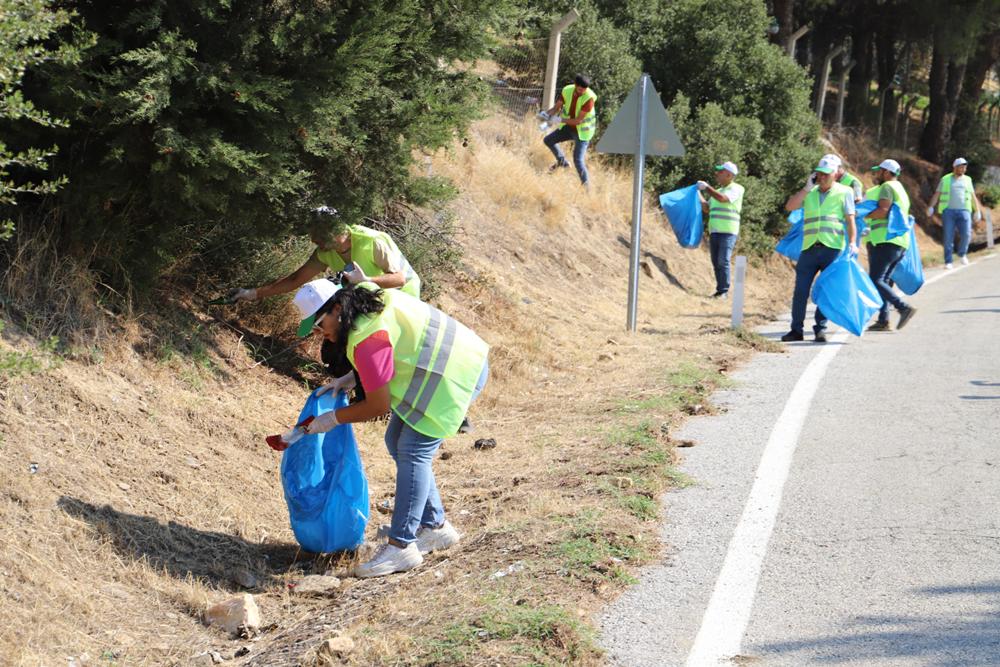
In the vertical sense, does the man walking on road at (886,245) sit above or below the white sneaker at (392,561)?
above

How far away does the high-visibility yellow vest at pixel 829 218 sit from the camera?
1204 cm

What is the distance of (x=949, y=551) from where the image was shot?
5445 millimetres

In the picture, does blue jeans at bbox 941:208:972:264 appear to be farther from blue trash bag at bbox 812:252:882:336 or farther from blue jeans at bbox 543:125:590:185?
blue trash bag at bbox 812:252:882:336

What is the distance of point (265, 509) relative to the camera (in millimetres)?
6539

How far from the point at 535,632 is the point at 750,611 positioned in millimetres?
944

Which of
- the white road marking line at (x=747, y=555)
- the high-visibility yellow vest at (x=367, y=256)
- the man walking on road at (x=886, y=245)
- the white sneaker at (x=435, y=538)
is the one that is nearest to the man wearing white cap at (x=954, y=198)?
the man walking on road at (x=886, y=245)

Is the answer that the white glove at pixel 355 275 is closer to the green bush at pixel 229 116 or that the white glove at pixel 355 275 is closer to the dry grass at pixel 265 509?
the green bush at pixel 229 116

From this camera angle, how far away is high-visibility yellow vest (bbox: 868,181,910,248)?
1320 centimetres

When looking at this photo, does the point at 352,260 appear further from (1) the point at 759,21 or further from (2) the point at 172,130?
(1) the point at 759,21

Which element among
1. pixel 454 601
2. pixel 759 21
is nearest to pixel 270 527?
pixel 454 601

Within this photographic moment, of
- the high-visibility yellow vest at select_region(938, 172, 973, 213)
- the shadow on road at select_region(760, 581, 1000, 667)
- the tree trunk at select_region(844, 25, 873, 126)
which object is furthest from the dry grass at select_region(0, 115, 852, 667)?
the tree trunk at select_region(844, 25, 873, 126)

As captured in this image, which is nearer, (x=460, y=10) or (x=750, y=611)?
(x=750, y=611)

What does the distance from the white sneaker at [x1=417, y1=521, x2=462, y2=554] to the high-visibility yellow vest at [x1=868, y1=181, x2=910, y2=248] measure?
895 cm

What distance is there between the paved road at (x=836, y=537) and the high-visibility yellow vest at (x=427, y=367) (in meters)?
1.19
